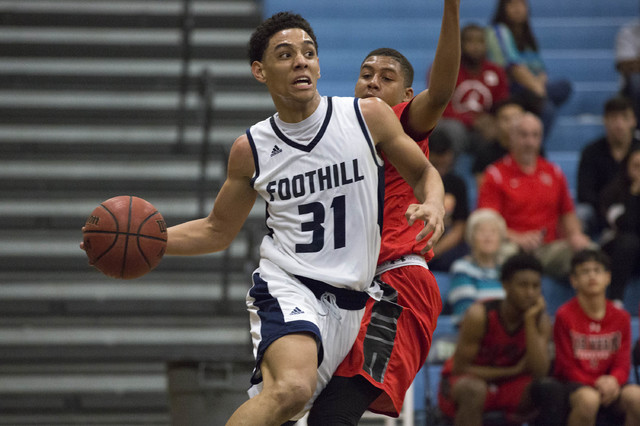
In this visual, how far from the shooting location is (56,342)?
706 centimetres

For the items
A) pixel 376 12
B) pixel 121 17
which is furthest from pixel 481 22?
pixel 121 17

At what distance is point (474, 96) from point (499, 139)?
642 millimetres

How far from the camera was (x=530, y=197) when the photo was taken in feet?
24.4

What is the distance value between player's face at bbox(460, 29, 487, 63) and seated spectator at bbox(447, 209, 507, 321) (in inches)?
85.0

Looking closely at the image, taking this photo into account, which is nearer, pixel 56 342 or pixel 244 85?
pixel 56 342

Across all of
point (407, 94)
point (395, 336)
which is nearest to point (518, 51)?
point (407, 94)

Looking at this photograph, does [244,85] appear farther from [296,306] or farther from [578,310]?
[296,306]

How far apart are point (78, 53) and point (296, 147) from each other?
599cm

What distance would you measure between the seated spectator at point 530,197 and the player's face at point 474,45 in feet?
3.70

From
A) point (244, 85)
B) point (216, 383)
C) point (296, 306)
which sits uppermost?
point (244, 85)

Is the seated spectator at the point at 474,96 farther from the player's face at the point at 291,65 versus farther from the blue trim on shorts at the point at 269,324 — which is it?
the blue trim on shorts at the point at 269,324

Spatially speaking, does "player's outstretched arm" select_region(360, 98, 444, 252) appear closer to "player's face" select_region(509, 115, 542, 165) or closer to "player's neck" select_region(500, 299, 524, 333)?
"player's neck" select_region(500, 299, 524, 333)

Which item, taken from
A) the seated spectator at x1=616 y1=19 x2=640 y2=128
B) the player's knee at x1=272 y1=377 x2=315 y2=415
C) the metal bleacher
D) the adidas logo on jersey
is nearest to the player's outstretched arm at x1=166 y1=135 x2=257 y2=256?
the adidas logo on jersey

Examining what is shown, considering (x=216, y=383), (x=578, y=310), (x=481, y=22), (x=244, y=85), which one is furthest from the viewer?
(x=481, y=22)
